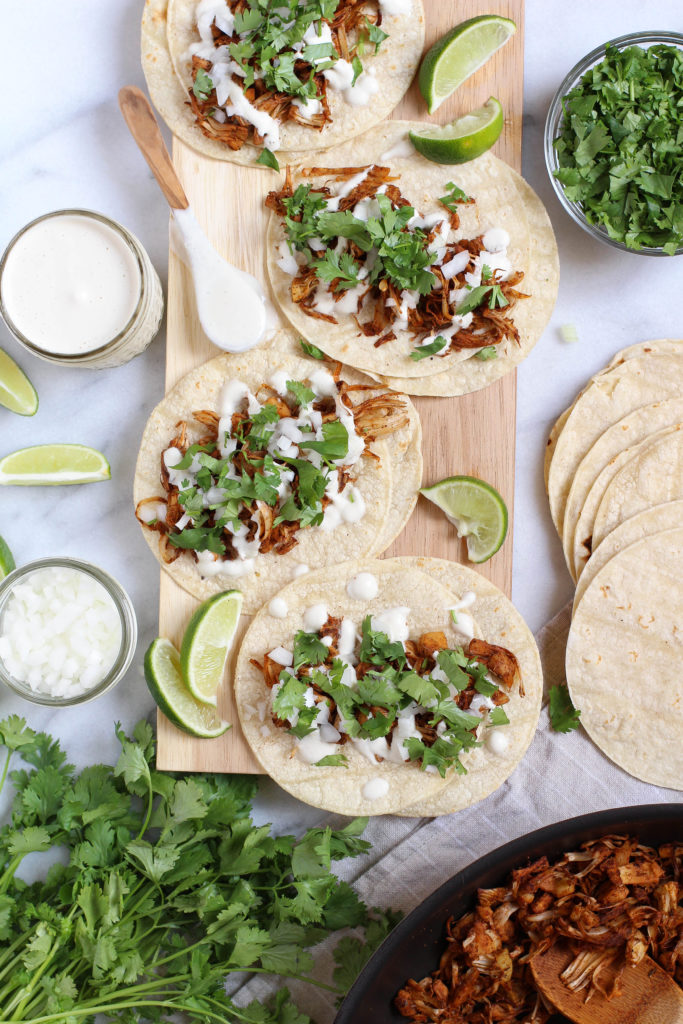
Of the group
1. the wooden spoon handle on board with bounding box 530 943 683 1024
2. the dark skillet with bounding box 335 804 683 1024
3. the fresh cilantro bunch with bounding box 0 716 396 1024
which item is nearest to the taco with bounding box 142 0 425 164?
the fresh cilantro bunch with bounding box 0 716 396 1024

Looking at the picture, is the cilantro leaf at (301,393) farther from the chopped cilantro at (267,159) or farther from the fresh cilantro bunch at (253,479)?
the chopped cilantro at (267,159)

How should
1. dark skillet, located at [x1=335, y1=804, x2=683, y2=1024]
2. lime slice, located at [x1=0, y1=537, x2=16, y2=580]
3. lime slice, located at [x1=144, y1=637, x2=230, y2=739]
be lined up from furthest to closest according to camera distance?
lime slice, located at [x1=0, y1=537, x2=16, y2=580]
lime slice, located at [x1=144, y1=637, x2=230, y2=739]
dark skillet, located at [x1=335, y1=804, x2=683, y2=1024]

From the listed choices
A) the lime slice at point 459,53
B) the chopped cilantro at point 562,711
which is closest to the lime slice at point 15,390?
the lime slice at point 459,53

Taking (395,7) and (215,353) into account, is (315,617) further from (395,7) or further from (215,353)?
(395,7)

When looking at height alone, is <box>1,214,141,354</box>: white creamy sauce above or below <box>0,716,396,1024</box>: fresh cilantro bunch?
above

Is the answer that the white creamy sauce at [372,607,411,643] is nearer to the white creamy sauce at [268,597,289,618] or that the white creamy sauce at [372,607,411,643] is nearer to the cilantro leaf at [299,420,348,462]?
the white creamy sauce at [268,597,289,618]

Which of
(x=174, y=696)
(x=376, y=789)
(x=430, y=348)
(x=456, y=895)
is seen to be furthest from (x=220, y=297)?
(x=456, y=895)

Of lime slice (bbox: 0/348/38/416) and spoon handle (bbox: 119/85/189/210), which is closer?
spoon handle (bbox: 119/85/189/210)
